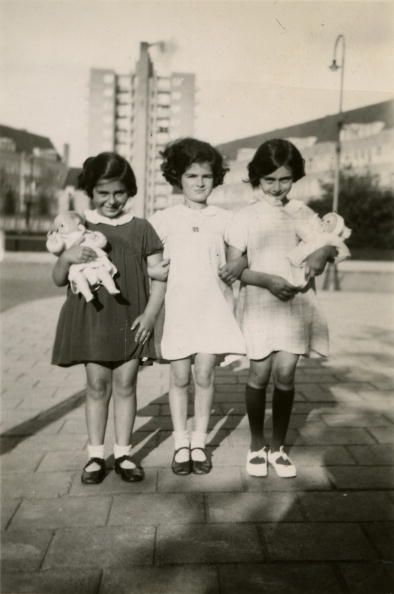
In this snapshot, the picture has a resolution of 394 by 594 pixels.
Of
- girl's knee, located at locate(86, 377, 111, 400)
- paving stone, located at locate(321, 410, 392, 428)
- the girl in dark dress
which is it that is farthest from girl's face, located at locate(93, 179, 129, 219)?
paving stone, located at locate(321, 410, 392, 428)

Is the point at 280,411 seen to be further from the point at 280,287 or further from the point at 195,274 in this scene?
the point at 195,274

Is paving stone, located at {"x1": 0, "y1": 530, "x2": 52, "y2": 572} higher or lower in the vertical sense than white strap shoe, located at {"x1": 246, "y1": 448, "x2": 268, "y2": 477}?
lower

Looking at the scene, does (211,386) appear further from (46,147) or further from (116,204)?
(46,147)

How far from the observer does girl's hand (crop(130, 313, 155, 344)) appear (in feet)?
9.75

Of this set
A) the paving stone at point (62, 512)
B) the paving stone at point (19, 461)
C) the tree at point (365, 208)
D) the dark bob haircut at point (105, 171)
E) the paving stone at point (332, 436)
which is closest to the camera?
the paving stone at point (62, 512)

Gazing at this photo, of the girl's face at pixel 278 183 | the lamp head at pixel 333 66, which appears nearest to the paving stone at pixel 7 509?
the girl's face at pixel 278 183

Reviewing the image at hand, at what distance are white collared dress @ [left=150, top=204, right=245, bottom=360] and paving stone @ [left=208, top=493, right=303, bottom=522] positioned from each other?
0.69 m

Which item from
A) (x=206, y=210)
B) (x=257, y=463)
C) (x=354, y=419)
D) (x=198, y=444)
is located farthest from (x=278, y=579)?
(x=354, y=419)

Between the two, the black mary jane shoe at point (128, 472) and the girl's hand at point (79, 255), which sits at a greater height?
the girl's hand at point (79, 255)

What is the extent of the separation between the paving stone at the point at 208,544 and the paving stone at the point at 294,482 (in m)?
0.46

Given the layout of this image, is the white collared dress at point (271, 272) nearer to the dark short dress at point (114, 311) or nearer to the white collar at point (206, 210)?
the white collar at point (206, 210)

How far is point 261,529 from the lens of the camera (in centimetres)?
257

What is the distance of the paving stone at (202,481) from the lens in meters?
3.01

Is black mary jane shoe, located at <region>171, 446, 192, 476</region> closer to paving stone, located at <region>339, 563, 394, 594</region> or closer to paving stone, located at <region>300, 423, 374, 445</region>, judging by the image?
paving stone, located at <region>300, 423, 374, 445</region>
